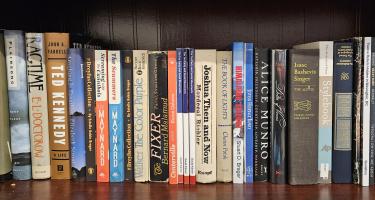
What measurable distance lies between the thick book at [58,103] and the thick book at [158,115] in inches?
7.1

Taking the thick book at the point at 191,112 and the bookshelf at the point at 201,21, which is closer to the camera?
the thick book at the point at 191,112

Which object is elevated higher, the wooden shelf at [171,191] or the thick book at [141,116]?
the thick book at [141,116]

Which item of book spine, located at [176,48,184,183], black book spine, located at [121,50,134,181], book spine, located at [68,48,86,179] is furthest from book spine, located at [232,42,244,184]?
book spine, located at [68,48,86,179]

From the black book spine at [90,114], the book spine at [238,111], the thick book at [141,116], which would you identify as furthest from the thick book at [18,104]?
the book spine at [238,111]

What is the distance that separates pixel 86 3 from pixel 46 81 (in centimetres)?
30

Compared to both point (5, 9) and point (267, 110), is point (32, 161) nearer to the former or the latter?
point (5, 9)

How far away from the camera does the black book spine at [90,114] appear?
30.6 inches

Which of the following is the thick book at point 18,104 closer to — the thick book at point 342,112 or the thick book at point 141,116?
the thick book at point 141,116

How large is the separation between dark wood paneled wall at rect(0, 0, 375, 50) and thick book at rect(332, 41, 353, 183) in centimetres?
23

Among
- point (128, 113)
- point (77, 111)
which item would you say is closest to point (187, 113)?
point (128, 113)

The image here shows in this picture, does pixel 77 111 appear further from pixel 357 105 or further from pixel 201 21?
pixel 357 105

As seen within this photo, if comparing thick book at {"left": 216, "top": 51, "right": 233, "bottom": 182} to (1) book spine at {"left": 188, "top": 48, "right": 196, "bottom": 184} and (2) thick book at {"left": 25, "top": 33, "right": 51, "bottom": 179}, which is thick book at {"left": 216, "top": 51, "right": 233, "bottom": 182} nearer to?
(1) book spine at {"left": 188, "top": 48, "right": 196, "bottom": 184}

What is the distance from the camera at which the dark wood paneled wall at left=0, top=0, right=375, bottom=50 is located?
0.98 metres

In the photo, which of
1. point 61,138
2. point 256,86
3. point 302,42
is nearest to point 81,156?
point 61,138
